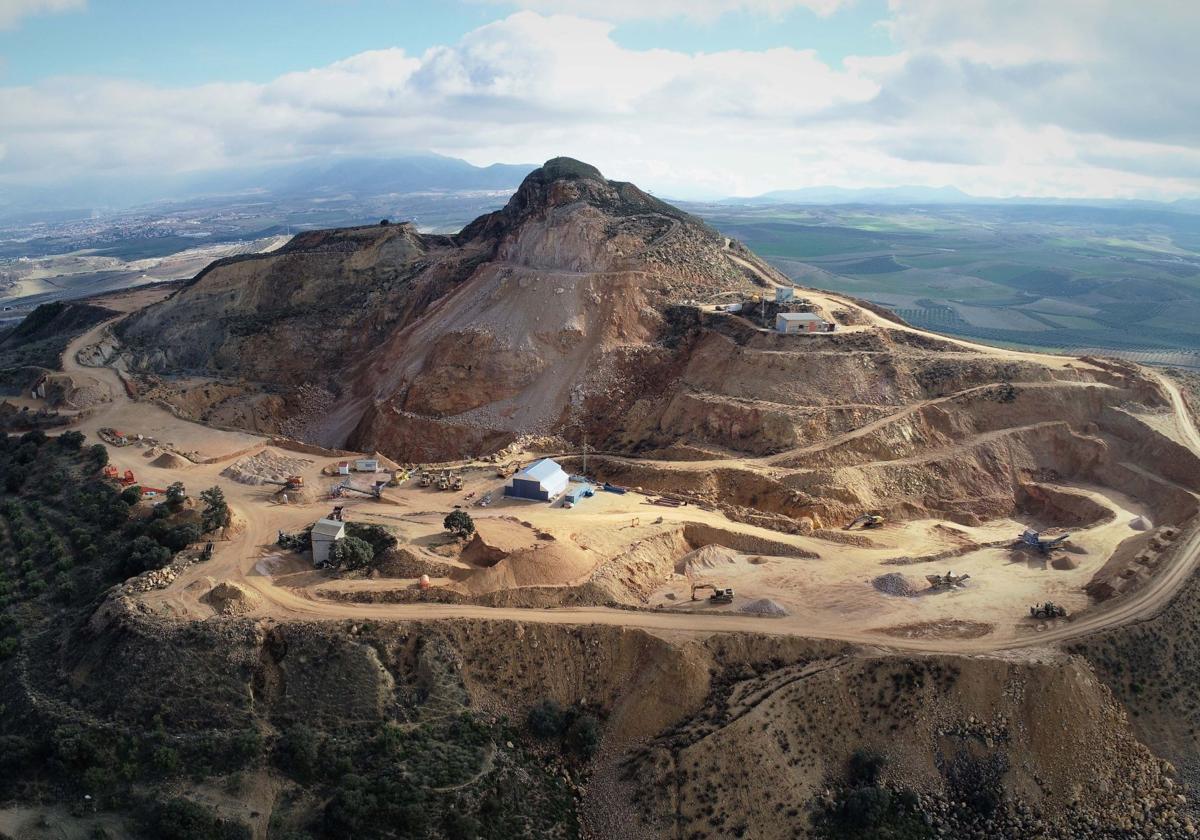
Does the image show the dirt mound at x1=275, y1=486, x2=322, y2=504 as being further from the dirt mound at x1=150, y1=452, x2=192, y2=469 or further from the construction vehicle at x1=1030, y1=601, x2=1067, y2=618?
the construction vehicle at x1=1030, y1=601, x2=1067, y2=618

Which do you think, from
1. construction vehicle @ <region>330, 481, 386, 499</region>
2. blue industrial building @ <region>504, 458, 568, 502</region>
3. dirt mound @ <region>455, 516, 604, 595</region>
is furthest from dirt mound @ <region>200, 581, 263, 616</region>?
blue industrial building @ <region>504, 458, 568, 502</region>

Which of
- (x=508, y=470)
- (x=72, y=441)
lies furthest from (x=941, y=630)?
(x=72, y=441)

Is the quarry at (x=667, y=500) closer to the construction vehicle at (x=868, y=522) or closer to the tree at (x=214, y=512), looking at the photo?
the construction vehicle at (x=868, y=522)

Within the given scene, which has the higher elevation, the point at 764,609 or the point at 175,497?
the point at 175,497

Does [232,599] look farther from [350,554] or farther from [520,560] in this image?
[520,560]

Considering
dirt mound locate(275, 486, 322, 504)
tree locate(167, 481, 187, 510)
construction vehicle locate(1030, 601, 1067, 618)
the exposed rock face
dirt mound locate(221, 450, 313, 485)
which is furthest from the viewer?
the exposed rock face
